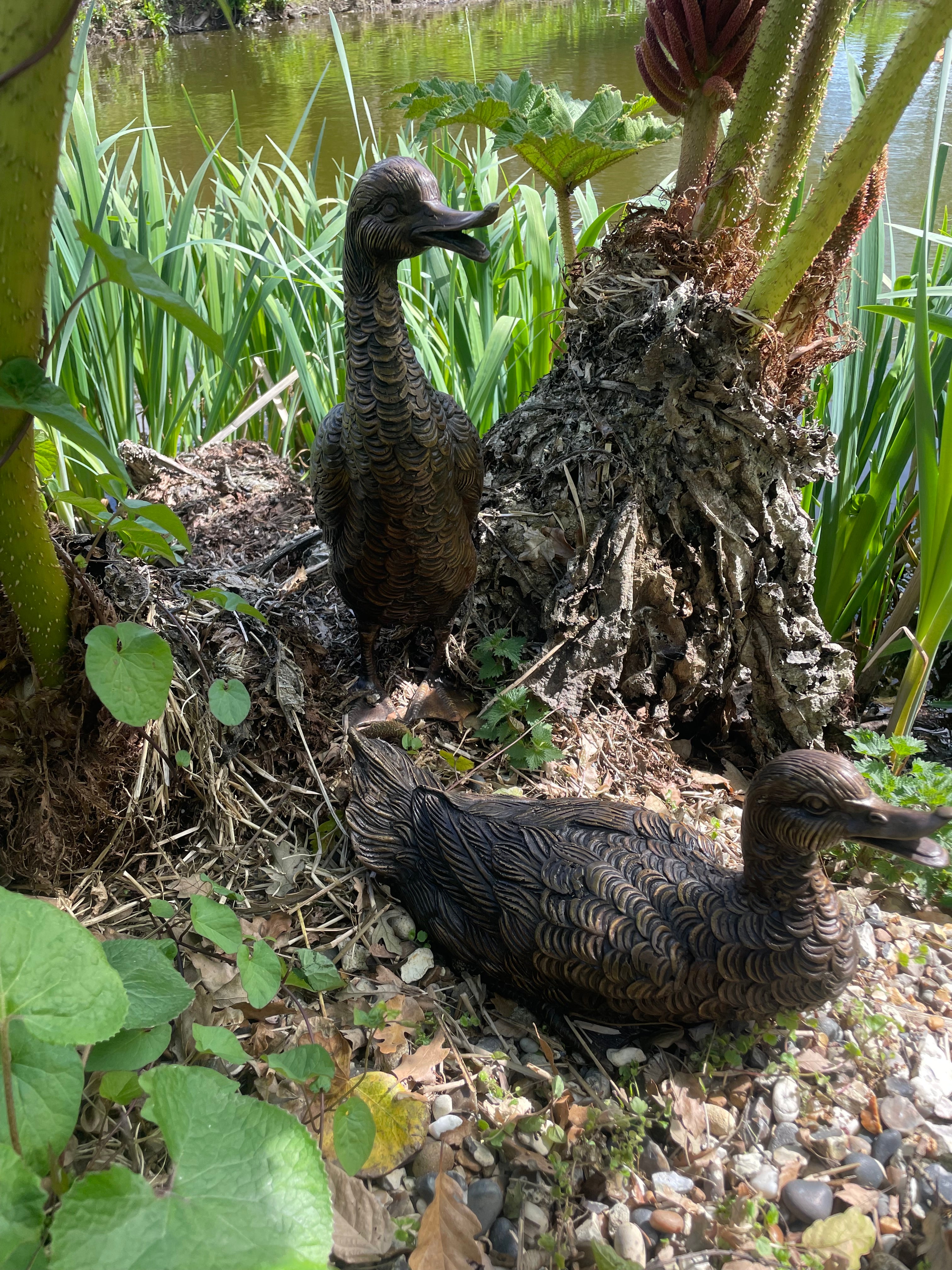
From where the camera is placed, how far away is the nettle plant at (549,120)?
6.28 feet

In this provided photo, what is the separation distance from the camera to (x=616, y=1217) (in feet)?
3.87

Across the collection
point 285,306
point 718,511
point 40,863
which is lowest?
point 40,863

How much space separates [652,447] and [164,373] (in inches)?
65.1

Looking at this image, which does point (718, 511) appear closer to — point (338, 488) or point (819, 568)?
point (819, 568)

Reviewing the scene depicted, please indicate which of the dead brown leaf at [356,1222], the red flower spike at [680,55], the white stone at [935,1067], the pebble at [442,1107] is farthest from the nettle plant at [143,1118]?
the red flower spike at [680,55]

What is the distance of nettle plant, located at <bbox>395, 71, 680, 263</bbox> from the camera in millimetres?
1913

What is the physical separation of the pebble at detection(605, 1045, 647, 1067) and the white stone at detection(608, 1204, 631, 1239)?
0.73 ft

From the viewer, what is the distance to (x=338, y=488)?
5.29 ft

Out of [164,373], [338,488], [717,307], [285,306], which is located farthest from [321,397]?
[717,307]

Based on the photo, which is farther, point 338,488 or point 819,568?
point 819,568

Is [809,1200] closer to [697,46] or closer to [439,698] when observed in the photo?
[439,698]

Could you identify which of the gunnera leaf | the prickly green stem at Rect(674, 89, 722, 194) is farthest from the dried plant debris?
the gunnera leaf

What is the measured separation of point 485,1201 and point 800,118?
2044mm

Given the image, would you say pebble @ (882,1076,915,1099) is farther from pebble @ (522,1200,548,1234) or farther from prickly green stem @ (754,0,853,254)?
prickly green stem @ (754,0,853,254)
